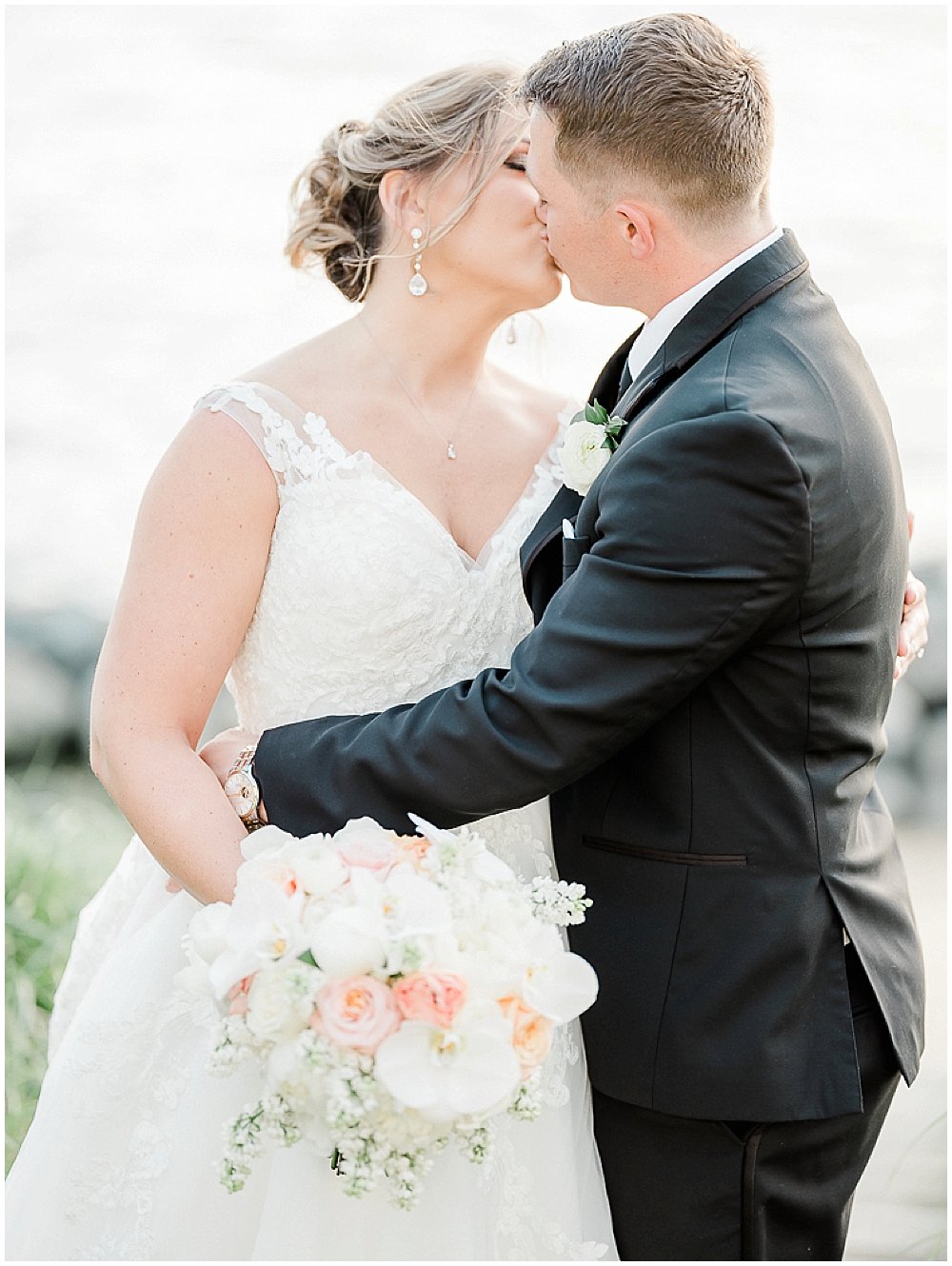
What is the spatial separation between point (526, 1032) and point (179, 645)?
103cm

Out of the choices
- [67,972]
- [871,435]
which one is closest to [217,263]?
[67,972]

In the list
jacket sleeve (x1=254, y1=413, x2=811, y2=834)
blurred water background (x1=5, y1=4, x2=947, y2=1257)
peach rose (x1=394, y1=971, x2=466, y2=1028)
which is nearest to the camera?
peach rose (x1=394, y1=971, x2=466, y2=1028)

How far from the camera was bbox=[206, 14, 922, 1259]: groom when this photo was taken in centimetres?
190

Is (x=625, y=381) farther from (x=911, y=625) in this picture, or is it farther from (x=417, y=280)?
→ (x=911, y=625)

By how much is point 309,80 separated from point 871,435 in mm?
7609

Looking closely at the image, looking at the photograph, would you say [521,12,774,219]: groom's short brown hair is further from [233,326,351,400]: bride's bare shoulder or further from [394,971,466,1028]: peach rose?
[394,971,466,1028]: peach rose

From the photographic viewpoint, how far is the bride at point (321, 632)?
216cm

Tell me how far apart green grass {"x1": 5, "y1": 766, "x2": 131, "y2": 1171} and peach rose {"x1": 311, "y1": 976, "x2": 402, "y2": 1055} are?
8.86 ft

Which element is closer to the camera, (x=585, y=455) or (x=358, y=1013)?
(x=358, y=1013)

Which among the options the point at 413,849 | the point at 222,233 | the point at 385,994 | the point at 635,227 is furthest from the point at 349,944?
the point at 222,233

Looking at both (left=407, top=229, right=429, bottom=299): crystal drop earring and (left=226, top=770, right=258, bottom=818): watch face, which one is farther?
(left=407, top=229, right=429, bottom=299): crystal drop earring

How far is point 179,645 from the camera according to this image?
2270 millimetres

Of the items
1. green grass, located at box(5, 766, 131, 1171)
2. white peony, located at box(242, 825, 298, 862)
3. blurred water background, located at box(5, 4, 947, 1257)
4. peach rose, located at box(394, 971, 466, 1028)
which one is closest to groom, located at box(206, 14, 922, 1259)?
white peony, located at box(242, 825, 298, 862)

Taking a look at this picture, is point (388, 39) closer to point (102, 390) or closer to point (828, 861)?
point (102, 390)
